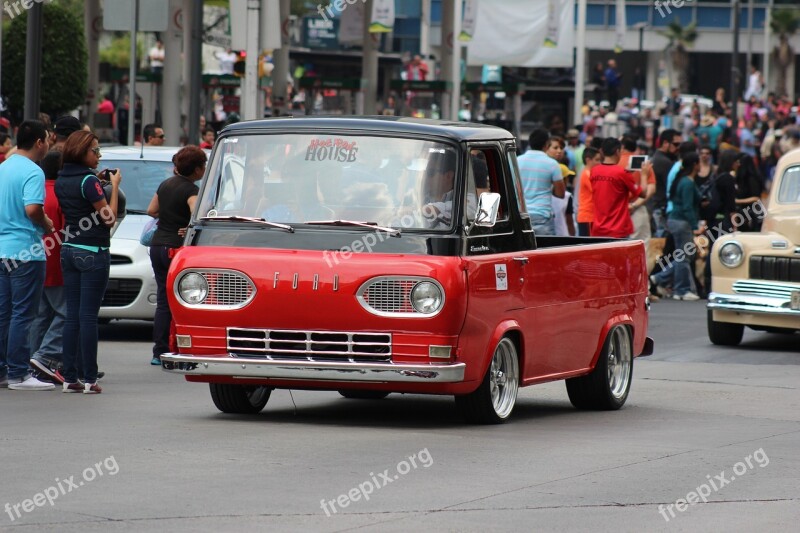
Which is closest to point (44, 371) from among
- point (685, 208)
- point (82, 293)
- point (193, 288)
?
point (82, 293)

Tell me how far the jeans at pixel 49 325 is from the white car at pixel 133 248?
2.91 metres

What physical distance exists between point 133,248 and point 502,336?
6850 millimetres

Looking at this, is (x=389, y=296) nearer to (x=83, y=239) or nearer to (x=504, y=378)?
(x=504, y=378)

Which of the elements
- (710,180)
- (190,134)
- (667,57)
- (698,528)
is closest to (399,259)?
(698,528)

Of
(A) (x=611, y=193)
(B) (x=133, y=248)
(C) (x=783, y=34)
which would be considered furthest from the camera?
(C) (x=783, y=34)

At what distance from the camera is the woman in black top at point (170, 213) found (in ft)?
46.7

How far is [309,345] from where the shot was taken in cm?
1024

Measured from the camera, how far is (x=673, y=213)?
23000mm

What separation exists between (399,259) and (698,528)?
312 cm

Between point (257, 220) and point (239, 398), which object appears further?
point (239, 398)

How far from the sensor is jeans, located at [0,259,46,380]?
Answer: 41.0 feet

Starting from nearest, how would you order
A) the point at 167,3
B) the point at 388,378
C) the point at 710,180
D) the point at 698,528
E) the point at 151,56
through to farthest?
1. the point at 698,528
2. the point at 388,378
3. the point at 167,3
4. the point at 710,180
5. the point at 151,56

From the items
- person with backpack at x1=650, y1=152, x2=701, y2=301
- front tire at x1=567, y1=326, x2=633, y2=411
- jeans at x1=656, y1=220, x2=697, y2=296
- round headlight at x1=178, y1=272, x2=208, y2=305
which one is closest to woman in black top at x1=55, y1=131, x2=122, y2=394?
round headlight at x1=178, y1=272, x2=208, y2=305

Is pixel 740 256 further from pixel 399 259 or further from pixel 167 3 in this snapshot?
pixel 399 259
